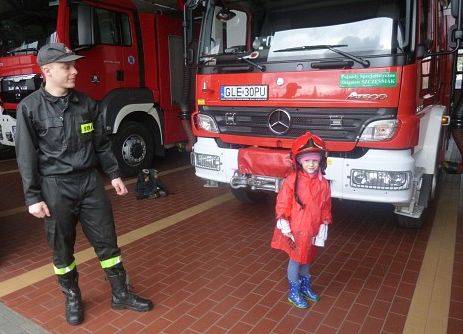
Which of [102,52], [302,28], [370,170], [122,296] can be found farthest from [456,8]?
[102,52]

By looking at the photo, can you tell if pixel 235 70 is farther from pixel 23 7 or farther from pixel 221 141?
pixel 23 7

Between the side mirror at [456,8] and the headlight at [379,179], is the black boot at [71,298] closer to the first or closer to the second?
the headlight at [379,179]

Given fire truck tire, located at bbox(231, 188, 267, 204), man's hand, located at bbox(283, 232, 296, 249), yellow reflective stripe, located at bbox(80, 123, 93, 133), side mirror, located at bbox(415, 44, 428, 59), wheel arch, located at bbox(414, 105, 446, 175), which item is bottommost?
fire truck tire, located at bbox(231, 188, 267, 204)

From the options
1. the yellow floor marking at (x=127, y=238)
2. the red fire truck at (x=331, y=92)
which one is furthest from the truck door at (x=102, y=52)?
the yellow floor marking at (x=127, y=238)

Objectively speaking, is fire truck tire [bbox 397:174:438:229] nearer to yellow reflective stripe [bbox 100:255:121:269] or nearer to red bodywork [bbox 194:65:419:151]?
red bodywork [bbox 194:65:419:151]

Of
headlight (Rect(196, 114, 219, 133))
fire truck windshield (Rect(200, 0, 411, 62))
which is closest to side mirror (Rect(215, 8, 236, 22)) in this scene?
fire truck windshield (Rect(200, 0, 411, 62))

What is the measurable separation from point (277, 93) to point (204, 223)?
1.84 m

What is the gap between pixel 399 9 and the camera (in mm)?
3533

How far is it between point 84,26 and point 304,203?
468 cm

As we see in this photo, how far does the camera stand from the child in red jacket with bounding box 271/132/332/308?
9.45 feet

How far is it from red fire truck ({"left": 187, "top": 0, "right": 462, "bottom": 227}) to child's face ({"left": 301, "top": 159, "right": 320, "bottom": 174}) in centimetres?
83

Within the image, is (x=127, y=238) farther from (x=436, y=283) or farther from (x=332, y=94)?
(x=436, y=283)

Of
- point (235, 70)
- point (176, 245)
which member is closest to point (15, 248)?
point (176, 245)

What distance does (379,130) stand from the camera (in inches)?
138
